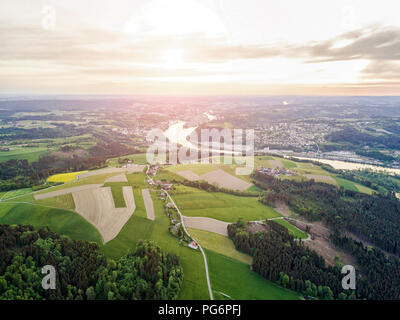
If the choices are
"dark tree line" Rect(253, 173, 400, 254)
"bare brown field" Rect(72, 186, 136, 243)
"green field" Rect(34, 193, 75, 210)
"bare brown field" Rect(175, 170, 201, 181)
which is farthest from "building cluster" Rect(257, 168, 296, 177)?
"green field" Rect(34, 193, 75, 210)

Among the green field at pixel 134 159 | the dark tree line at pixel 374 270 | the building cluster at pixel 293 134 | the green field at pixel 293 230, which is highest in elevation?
the building cluster at pixel 293 134

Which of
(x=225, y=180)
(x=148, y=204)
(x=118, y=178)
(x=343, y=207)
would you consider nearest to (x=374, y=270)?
(x=343, y=207)

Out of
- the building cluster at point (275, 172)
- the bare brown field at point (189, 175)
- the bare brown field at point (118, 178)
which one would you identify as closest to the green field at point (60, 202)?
the bare brown field at point (118, 178)

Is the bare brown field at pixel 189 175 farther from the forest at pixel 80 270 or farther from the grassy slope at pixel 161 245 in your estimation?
the forest at pixel 80 270

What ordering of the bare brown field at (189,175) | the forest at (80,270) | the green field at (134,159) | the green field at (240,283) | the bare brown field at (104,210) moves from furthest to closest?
the green field at (134,159) < the bare brown field at (189,175) < the bare brown field at (104,210) < the green field at (240,283) < the forest at (80,270)

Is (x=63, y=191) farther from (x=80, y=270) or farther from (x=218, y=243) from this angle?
(x=218, y=243)
